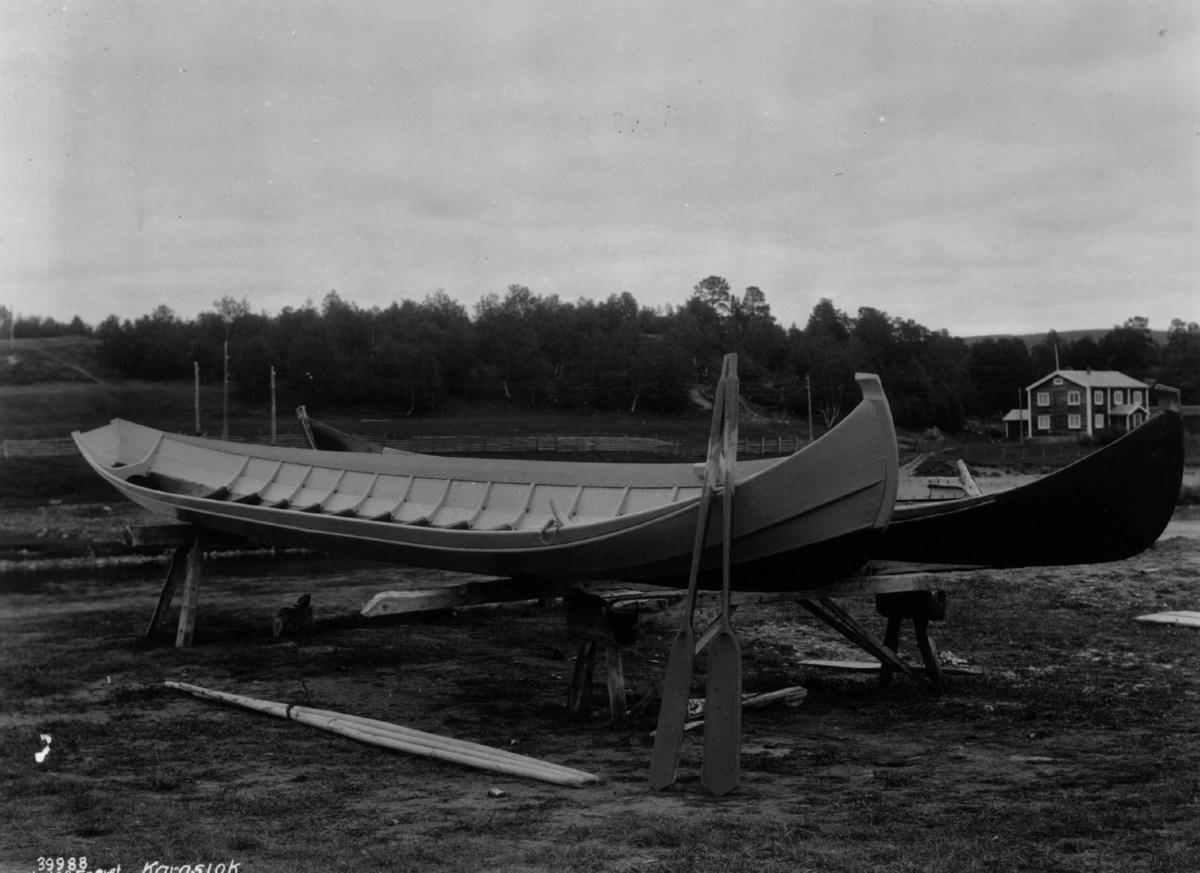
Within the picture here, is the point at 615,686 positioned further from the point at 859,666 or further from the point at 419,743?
the point at 859,666

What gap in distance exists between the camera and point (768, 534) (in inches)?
250

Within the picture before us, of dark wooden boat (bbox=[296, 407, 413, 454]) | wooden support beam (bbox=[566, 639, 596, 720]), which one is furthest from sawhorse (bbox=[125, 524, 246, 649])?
wooden support beam (bbox=[566, 639, 596, 720])

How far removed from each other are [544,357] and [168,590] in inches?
1669

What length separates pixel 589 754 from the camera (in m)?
6.36

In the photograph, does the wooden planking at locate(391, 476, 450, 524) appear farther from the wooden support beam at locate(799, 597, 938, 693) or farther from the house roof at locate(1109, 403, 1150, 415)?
the house roof at locate(1109, 403, 1150, 415)

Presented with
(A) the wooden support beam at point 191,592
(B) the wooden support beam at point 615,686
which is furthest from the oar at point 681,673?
(A) the wooden support beam at point 191,592

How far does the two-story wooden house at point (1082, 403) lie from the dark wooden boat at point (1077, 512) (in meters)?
57.6

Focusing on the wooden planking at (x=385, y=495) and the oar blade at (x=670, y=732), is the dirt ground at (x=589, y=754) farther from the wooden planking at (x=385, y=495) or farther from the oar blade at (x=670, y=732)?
the wooden planking at (x=385, y=495)

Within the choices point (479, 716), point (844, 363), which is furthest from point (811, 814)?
point (844, 363)

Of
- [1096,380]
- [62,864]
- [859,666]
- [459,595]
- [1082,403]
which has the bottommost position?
[859,666]

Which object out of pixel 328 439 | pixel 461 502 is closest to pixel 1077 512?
pixel 461 502

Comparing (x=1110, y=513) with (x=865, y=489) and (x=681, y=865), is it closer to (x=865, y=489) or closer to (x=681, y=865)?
(x=865, y=489)

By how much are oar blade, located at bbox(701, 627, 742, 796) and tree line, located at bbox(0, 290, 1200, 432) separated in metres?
33.2

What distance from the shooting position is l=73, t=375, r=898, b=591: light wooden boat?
6.08 metres
